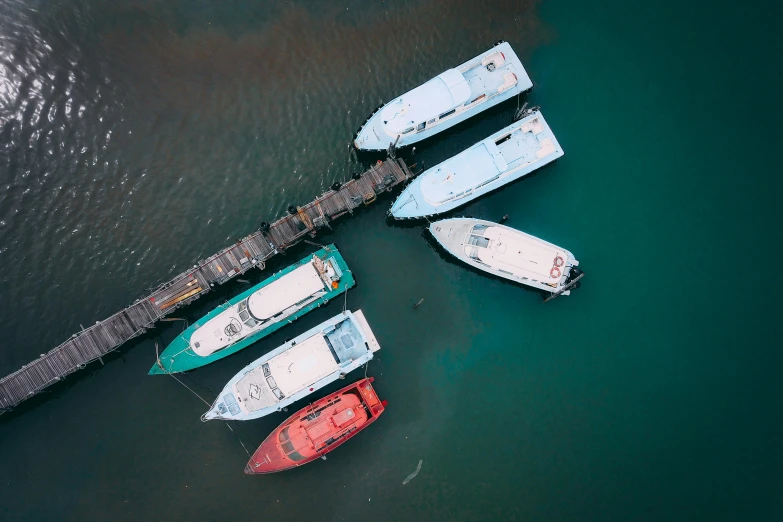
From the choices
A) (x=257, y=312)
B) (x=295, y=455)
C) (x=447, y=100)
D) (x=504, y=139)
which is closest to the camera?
(x=257, y=312)

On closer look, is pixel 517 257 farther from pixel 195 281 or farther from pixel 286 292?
pixel 195 281

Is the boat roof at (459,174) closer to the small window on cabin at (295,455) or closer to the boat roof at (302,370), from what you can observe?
the boat roof at (302,370)

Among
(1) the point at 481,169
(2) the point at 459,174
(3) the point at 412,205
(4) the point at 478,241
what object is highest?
(2) the point at 459,174

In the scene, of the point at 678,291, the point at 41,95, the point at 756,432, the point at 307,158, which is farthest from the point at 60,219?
the point at 756,432

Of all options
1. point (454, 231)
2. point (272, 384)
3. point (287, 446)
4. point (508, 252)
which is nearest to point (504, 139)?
point (454, 231)

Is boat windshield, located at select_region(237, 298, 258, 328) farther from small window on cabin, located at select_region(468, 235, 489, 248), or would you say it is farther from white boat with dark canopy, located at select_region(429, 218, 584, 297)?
small window on cabin, located at select_region(468, 235, 489, 248)

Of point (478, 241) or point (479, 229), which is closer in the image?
point (478, 241)
